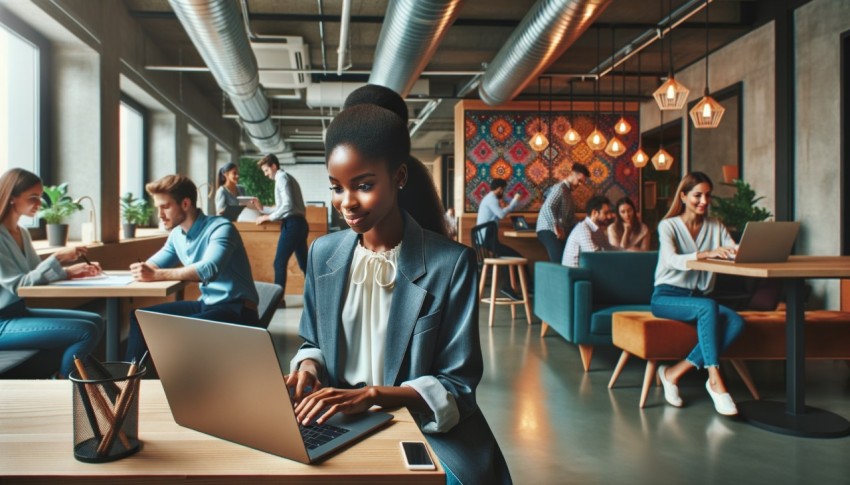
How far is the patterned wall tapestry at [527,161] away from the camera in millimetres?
11078

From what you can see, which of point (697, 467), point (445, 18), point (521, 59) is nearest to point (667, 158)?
point (521, 59)

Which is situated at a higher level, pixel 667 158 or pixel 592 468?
pixel 667 158

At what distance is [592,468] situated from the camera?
2723 mm

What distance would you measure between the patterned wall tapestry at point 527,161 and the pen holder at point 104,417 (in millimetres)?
10257

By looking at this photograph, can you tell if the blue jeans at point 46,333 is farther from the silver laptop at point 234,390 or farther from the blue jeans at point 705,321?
the blue jeans at point 705,321

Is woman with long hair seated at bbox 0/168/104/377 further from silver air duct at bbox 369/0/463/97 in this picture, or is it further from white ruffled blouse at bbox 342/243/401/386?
silver air duct at bbox 369/0/463/97

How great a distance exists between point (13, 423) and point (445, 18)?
458cm

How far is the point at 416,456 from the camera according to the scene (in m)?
0.87

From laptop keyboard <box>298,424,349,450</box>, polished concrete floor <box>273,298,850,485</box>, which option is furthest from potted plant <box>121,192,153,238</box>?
laptop keyboard <box>298,424,349,450</box>

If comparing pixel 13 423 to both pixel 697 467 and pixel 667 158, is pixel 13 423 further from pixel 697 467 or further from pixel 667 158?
pixel 667 158

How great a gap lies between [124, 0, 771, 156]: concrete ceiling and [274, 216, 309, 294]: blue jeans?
2228 millimetres

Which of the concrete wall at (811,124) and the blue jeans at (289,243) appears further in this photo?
the blue jeans at (289,243)

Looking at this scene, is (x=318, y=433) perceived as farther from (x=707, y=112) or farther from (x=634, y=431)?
(x=707, y=112)

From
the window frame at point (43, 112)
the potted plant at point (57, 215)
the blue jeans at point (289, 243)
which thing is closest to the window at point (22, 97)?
the window frame at point (43, 112)
